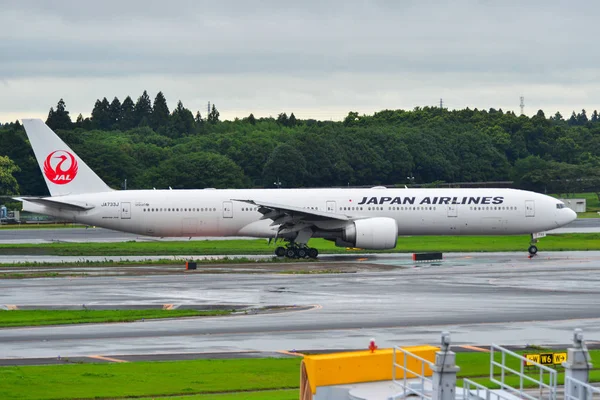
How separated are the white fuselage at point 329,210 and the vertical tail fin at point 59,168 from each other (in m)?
1.26

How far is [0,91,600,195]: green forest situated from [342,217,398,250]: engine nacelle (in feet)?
219

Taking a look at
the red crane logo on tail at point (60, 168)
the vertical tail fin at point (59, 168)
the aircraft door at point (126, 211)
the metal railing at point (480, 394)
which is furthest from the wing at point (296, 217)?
the metal railing at point (480, 394)

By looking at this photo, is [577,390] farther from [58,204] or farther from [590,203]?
[590,203]

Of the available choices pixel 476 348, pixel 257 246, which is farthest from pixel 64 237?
pixel 476 348

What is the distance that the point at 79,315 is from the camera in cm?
3131

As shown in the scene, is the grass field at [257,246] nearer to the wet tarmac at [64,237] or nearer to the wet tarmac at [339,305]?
the wet tarmac at [64,237]

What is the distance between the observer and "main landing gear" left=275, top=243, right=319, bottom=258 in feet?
177

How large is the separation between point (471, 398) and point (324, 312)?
750 inches

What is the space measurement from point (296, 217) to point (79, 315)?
2338 cm

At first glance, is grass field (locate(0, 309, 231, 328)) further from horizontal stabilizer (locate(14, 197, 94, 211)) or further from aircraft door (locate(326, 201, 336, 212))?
aircraft door (locate(326, 201, 336, 212))

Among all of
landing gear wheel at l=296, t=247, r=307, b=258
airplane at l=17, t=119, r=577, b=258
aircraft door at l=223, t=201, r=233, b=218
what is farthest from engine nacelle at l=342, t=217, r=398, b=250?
aircraft door at l=223, t=201, r=233, b=218

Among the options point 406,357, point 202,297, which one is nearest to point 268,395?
point 406,357

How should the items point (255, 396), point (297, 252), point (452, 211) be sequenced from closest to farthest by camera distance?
point (255, 396)
point (297, 252)
point (452, 211)

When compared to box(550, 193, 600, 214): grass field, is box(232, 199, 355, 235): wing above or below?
below
